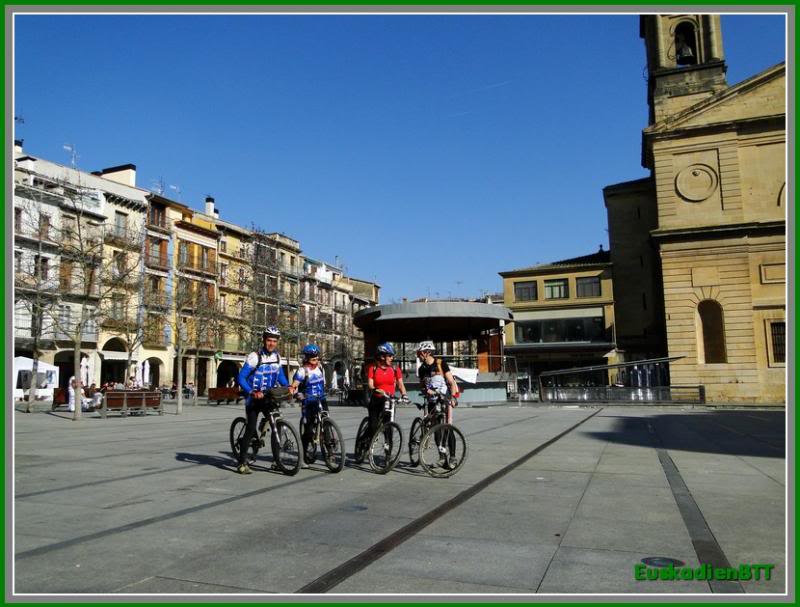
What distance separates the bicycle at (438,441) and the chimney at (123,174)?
4836cm

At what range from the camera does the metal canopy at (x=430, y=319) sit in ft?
104

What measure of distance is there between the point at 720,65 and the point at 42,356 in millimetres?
46141

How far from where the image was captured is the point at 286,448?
9.04m

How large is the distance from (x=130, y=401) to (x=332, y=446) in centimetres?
1715

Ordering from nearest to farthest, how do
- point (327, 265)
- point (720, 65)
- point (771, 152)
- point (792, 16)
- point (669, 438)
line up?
point (792, 16) → point (669, 438) → point (771, 152) → point (720, 65) → point (327, 265)

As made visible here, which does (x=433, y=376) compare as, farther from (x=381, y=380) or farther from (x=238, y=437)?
(x=238, y=437)

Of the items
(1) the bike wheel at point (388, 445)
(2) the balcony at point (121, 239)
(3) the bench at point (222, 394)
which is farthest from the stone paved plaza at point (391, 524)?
(3) the bench at point (222, 394)

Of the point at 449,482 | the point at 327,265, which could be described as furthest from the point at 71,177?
the point at 449,482

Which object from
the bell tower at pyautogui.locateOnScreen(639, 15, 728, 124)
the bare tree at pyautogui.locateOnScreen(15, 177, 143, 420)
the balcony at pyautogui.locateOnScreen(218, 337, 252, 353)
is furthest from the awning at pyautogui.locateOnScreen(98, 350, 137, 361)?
the bell tower at pyautogui.locateOnScreen(639, 15, 728, 124)

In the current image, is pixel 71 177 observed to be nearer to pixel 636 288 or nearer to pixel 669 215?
pixel 669 215

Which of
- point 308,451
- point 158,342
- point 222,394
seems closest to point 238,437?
point 308,451

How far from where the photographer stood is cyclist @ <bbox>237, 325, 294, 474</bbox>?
8.66 meters

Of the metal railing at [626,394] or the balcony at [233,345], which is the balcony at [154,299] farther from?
the metal railing at [626,394]

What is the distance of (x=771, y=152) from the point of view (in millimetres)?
37844
